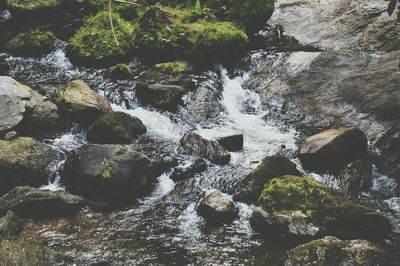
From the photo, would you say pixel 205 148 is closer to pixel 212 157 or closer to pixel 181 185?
pixel 212 157

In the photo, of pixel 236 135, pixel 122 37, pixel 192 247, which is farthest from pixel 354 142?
pixel 122 37

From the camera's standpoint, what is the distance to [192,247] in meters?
6.99

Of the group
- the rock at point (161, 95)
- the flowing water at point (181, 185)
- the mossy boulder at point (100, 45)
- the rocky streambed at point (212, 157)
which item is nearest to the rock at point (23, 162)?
the rocky streambed at point (212, 157)

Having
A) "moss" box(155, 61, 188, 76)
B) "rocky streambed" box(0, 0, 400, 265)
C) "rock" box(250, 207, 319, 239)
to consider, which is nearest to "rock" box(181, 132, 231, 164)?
"rocky streambed" box(0, 0, 400, 265)

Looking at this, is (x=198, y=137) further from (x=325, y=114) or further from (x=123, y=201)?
(x=325, y=114)

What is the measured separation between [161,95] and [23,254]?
6.46 metres

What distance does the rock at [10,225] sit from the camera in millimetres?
7326

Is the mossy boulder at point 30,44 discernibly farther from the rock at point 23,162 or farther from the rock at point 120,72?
the rock at point 23,162

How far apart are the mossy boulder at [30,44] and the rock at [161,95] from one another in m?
4.48

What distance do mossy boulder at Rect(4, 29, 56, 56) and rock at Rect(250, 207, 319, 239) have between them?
10145 millimetres

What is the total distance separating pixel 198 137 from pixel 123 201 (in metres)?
2.45

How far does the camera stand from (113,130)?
33.6 ft

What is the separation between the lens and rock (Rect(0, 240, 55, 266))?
19.5 feet

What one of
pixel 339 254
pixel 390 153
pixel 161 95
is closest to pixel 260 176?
pixel 339 254
